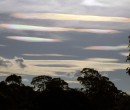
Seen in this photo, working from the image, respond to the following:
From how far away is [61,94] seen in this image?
115125mm

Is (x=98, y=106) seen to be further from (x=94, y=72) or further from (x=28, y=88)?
(x=28, y=88)

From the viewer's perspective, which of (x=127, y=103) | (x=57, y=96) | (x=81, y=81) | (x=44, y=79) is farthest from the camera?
(x=44, y=79)

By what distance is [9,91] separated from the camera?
134500mm

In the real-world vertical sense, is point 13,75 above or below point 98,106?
above

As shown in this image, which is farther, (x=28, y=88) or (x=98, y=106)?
(x=28, y=88)

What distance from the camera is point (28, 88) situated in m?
149

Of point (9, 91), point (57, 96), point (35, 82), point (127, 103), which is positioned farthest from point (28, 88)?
point (127, 103)

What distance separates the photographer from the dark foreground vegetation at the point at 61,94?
374 feet

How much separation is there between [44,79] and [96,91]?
1865 centimetres

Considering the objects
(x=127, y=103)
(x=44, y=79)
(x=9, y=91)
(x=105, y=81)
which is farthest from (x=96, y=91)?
(x=127, y=103)

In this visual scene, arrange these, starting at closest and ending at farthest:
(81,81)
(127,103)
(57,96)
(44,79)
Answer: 1. (127,103)
2. (57,96)
3. (81,81)
4. (44,79)

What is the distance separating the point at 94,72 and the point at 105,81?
6.34 meters

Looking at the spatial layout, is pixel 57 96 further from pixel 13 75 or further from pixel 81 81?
pixel 13 75

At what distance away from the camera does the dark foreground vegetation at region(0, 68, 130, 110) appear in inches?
4491
